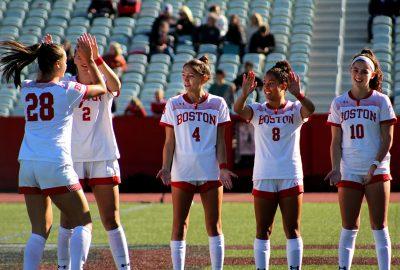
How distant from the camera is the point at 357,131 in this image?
883 centimetres

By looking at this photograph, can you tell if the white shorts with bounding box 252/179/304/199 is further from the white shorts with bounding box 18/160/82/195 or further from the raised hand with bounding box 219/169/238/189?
the white shorts with bounding box 18/160/82/195

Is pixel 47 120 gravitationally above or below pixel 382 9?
below

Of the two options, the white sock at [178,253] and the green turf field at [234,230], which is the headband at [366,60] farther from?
the green turf field at [234,230]

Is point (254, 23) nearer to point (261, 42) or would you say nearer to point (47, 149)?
point (261, 42)

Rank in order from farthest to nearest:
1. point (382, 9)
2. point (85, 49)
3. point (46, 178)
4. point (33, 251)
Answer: point (382, 9) → point (85, 49) → point (33, 251) → point (46, 178)

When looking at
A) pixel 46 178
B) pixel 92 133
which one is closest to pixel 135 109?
pixel 92 133

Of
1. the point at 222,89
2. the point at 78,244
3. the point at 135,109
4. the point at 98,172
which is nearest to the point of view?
the point at 78,244

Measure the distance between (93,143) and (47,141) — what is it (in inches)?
36.5

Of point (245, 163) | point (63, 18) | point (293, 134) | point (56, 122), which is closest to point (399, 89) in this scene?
point (245, 163)

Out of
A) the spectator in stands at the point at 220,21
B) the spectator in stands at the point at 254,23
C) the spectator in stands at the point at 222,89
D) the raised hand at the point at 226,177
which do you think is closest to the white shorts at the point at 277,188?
the raised hand at the point at 226,177

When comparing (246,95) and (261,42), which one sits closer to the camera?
(246,95)

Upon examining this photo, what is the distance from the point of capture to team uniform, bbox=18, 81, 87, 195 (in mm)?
8008

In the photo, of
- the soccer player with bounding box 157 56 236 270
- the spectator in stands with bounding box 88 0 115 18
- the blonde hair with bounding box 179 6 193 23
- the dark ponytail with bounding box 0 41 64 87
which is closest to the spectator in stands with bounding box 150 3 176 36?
the blonde hair with bounding box 179 6 193 23

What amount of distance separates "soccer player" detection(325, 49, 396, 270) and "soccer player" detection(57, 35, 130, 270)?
1.83m
